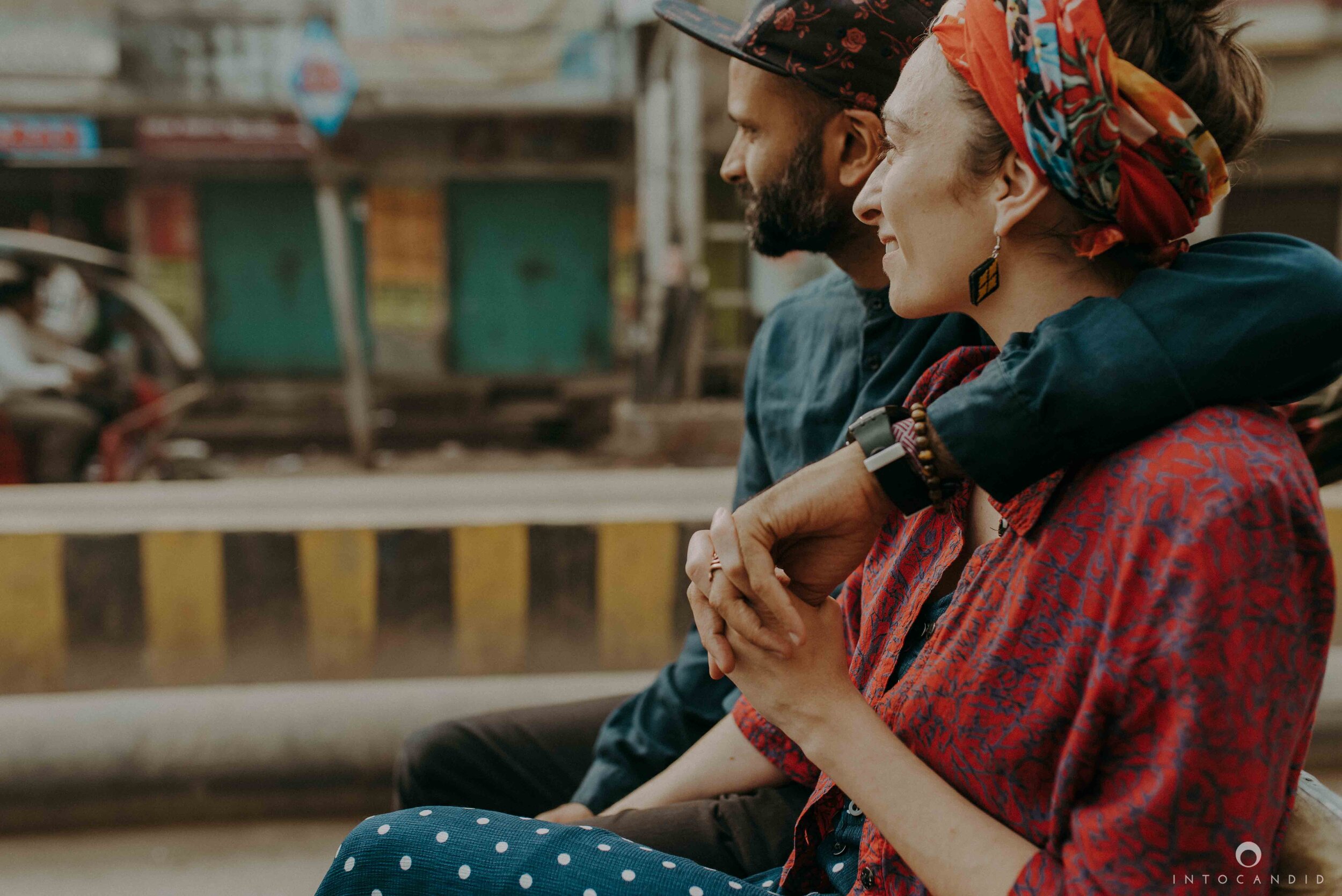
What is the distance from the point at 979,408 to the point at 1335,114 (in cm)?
1305

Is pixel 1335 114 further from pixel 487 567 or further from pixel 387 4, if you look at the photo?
pixel 487 567

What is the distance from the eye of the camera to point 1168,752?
91 centimetres

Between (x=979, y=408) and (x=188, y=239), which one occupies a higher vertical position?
(x=979, y=408)

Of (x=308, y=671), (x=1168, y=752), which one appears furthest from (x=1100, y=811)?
(x=308, y=671)

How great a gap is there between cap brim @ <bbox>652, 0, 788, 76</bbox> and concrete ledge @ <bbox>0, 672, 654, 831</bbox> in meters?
1.42

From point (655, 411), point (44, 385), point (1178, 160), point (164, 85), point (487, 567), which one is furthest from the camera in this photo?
point (164, 85)

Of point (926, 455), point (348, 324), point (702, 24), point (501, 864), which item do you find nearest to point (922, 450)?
point (926, 455)

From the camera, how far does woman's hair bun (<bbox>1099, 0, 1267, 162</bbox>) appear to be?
3.43 ft

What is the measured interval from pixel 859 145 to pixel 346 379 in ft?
43.2

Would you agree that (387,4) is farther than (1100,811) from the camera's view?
Yes

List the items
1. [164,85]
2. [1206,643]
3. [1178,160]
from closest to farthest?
[1206,643]
[1178,160]
[164,85]

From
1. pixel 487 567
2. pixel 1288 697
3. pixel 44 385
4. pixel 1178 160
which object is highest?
pixel 1178 160

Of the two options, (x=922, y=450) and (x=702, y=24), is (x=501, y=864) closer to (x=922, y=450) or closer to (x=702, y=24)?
(x=922, y=450)

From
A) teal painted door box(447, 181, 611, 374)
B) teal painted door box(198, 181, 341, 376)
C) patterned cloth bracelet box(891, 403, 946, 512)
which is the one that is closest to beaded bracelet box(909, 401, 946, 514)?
patterned cloth bracelet box(891, 403, 946, 512)
